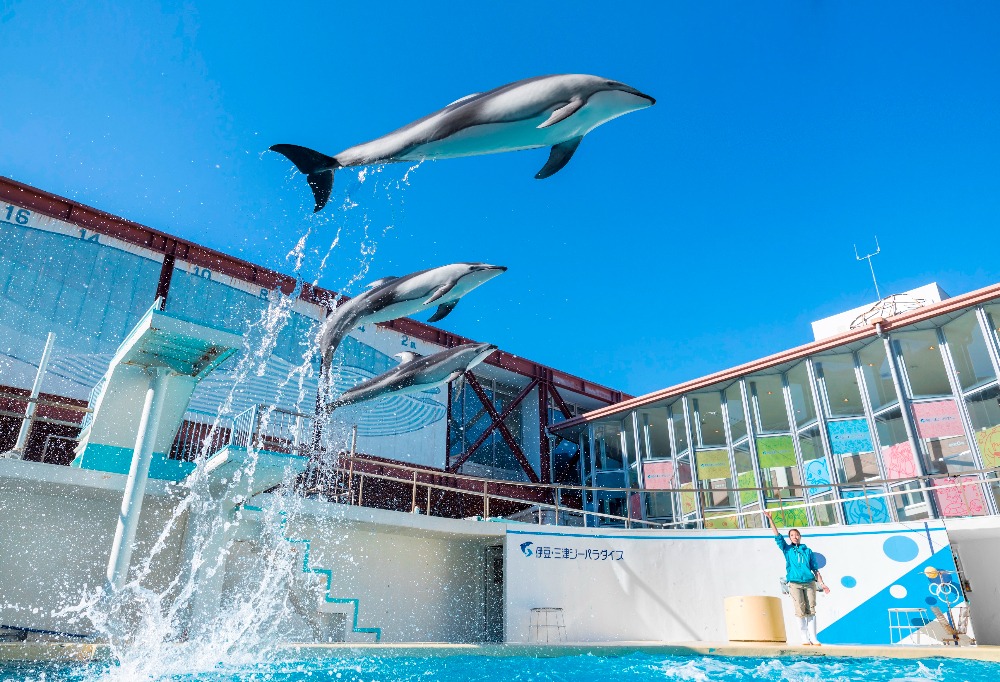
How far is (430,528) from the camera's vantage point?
1302 cm

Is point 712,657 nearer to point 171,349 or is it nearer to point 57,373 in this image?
point 171,349

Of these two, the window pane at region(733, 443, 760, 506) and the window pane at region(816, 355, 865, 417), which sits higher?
the window pane at region(816, 355, 865, 417)

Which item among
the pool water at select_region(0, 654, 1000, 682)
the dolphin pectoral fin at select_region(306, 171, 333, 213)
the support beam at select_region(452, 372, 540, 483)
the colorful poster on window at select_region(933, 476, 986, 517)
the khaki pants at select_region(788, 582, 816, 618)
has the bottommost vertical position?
the pool water at select_region(0, 654, 1000, 682)

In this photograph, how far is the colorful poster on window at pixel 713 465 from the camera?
16062 mm

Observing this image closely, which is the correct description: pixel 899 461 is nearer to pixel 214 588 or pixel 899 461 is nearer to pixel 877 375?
pixel 877 375

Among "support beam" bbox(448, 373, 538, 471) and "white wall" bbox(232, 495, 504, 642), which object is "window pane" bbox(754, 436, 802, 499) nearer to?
"white wall" bbox(232, 495, 504, 642)

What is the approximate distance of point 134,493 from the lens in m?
8.37

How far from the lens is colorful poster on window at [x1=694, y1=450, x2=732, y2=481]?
1606 centimetres

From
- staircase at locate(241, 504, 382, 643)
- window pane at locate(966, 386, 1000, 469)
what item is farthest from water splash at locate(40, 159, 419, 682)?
window pane at locate(966, 386, 1000, 469)

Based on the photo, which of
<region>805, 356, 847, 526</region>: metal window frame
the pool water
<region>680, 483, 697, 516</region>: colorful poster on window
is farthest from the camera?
<region>680, 483, 697, 516</region>: colorful poster on window

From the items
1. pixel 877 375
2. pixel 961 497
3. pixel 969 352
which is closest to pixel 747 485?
pixel 877 375

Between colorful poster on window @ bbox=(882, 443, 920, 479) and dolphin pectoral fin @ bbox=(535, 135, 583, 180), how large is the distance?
1038 cm

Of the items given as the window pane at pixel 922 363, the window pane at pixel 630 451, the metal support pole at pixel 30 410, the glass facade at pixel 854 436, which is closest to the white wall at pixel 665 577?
the glass facade at pixel 854 436

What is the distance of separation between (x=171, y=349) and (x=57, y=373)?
753cm
